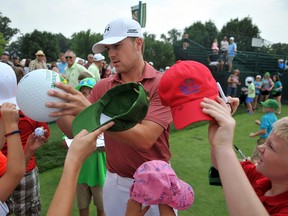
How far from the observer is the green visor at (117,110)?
1.32m

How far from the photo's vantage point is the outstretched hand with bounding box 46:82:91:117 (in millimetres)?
1448

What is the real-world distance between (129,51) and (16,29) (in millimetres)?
79075

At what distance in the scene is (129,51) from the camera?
224 cm

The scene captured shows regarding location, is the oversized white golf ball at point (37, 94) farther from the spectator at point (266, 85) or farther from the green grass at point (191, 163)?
the spectator at point (266, 85)

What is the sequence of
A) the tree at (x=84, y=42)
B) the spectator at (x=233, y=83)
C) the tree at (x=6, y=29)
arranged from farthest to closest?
the tree at (x=6, y=29) → the tree at (x=84, y=42) → the spectator at (x=233, y=83)

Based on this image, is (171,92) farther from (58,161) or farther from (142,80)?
(58,161)

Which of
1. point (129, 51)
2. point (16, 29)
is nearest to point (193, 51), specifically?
point (129, 51)

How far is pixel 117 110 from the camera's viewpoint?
Answer: 1463 millimetres

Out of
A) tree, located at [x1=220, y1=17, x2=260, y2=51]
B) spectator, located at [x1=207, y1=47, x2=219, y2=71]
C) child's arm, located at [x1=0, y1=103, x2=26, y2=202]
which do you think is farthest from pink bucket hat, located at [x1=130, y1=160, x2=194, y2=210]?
tree, located at [x1=220, y1=17, x2=260, y2=51]

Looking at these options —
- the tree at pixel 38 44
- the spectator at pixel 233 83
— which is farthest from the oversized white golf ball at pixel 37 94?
the tree at pixel 38 44

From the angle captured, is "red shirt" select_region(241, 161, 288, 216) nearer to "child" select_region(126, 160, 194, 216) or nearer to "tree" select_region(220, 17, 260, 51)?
"child" select_region(126, 160, 194, 216)

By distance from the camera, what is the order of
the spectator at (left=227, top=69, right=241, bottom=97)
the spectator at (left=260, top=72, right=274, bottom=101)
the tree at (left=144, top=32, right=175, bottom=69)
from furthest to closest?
the tree at (left=144, top=32, right=175, bottom=69) < the spectator at (left=260, top=72, right=274, bottom=101) < the spectator at (left=227, top=69, right=241, bottom=97)

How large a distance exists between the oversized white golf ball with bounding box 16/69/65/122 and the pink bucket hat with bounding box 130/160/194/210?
1.94ft

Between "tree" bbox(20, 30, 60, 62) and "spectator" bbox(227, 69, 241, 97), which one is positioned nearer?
"spectator" bbox(227, 69, 241, 97)
